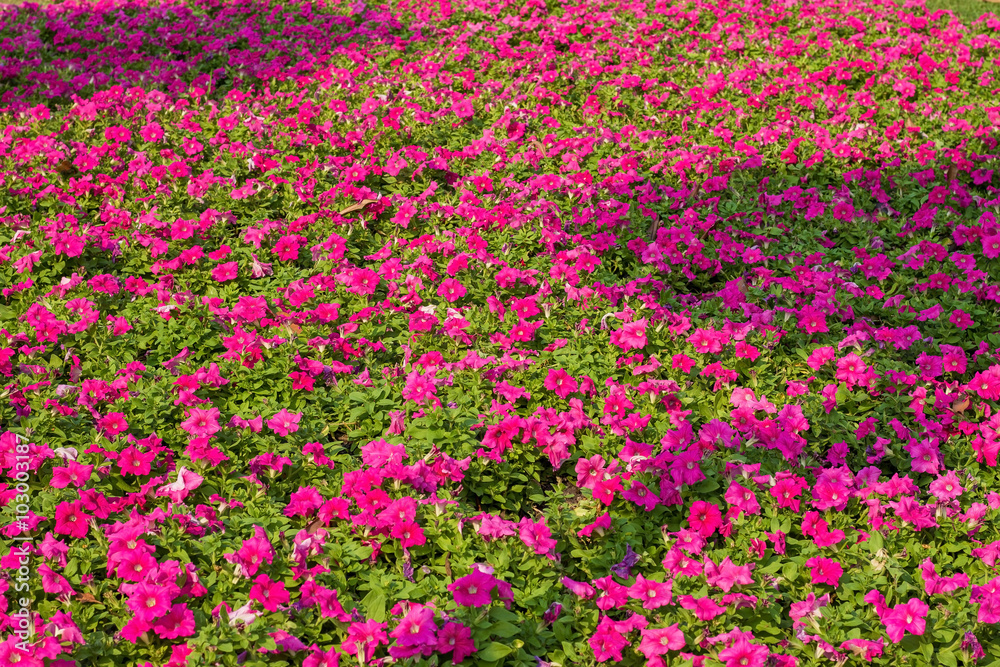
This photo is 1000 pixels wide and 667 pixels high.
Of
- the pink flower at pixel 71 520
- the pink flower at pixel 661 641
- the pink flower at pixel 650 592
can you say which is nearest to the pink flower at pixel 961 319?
the pink flower at pixel 650 592

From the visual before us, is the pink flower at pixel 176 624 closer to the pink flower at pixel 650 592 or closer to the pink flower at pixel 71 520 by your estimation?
the pink flower at pixel 71 520

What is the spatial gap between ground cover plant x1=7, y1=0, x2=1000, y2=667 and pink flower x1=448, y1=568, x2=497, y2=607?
4 centimetres

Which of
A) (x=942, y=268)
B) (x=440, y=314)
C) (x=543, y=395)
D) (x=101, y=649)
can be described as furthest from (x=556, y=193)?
(x=101, y=649)

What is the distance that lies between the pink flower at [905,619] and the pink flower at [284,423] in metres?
3.02

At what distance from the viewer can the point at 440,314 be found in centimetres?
546

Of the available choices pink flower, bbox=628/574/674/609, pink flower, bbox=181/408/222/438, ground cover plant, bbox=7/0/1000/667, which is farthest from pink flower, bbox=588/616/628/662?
pink flower, bbox=181/408/222/438

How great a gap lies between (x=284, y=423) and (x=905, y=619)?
3.16m

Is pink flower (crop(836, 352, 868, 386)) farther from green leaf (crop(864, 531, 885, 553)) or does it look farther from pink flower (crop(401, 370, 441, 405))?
pink flower (crop(401, 370, 441, 405))

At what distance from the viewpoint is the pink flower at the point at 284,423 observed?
14.2 ft

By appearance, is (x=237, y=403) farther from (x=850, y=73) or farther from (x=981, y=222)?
(x=850, y=73)

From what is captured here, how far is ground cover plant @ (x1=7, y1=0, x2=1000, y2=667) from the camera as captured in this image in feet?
11.8

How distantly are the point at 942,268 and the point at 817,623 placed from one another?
3.54 m

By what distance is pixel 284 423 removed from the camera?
4.37 meters

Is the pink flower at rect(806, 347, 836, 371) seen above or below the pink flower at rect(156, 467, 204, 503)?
below
